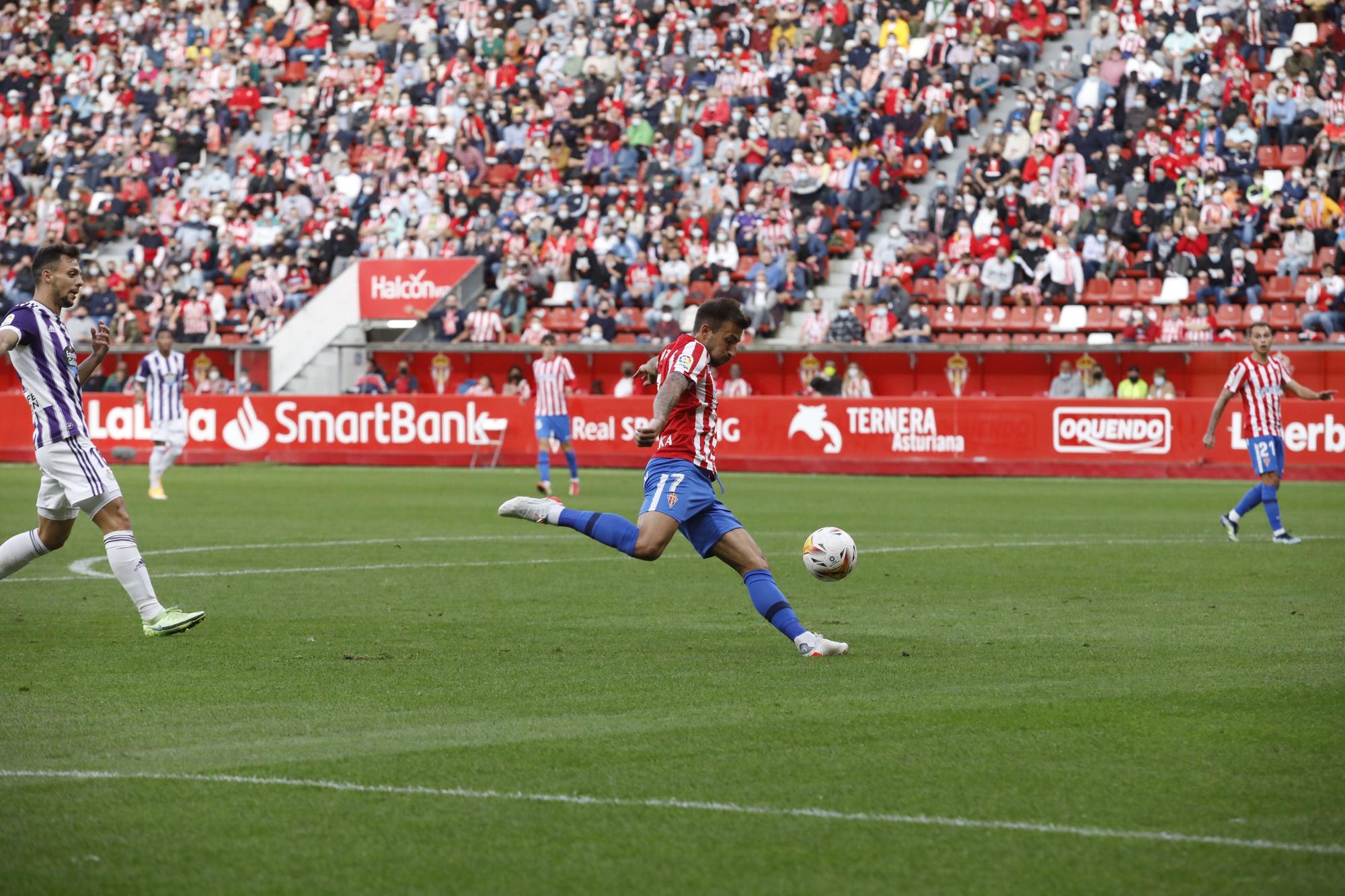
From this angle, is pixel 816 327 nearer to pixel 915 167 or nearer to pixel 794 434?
pixel 794 434

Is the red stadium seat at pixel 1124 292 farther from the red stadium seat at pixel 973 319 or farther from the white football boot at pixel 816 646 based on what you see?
the white football boot at pixel 816 646

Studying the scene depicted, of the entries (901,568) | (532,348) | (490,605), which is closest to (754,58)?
(532,348)

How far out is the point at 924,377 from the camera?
31.5m

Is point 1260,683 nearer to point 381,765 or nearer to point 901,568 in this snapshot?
point 381,765

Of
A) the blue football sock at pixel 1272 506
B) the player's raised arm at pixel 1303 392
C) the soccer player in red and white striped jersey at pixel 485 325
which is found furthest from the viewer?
the soccer player in red and white striped jersey at pixel 485 325

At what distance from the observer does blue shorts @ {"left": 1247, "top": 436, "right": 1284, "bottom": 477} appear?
1634 cm

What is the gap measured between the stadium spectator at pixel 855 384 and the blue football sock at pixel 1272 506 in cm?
1401

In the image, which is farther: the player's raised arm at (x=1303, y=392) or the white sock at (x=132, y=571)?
the player's raised arm at (x=1303, y=392)

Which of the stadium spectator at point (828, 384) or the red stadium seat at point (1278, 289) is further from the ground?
the red stadium seat at point (1278, 289)

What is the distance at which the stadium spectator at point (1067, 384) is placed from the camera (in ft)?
95.1

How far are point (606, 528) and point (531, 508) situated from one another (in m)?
0.51

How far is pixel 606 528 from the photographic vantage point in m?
9.20

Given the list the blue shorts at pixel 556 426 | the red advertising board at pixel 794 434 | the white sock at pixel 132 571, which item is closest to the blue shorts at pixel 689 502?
the white sock at pixel 132 571

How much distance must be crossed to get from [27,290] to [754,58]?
17729mm
